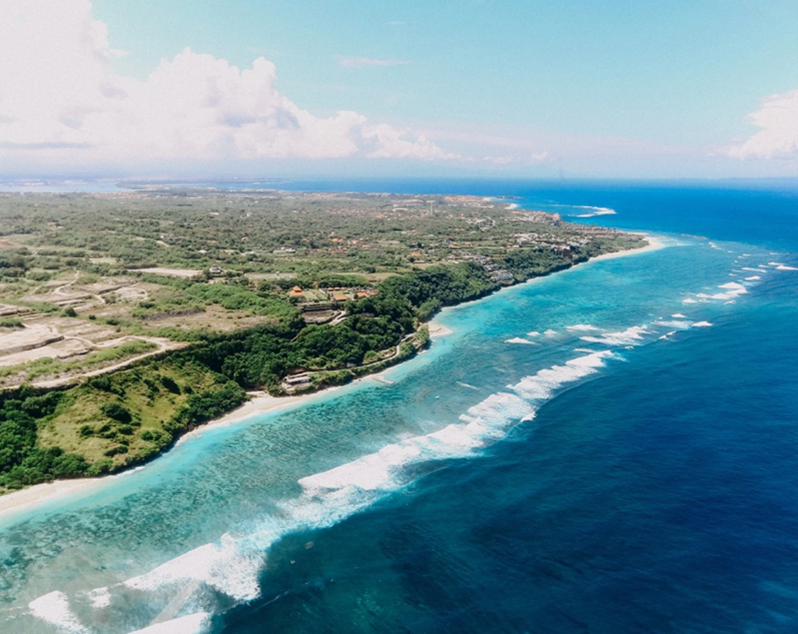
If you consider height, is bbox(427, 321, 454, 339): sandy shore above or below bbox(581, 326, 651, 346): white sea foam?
below

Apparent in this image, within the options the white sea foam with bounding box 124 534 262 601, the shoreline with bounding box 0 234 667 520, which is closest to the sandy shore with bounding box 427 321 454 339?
the shoreline with bounding box 0 234 667 520

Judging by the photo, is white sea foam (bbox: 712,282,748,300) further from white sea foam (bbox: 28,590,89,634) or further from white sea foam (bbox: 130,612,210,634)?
white sea foam (bbox: 28,590,89,634)

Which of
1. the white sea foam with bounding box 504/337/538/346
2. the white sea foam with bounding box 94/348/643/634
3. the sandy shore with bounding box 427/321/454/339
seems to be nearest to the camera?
the white sea foam with bounding box 94/348/643/634

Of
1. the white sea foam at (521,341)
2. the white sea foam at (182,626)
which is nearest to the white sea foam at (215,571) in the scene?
the white sea foam at (182,626)

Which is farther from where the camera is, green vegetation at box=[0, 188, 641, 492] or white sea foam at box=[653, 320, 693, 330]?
white sea foam at box=[653, 320, 693, 330]

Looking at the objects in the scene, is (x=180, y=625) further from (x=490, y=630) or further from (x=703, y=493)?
(x=703, y=493)

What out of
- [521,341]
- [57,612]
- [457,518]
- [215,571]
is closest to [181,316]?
[215,571]

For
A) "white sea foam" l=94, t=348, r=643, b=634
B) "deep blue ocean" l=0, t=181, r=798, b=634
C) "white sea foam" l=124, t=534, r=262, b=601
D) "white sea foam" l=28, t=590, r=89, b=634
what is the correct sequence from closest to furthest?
"white sea foam" l=28, t=590, r=89, b=634
"deep blue ocean" l=0, t=181, r=798, b=634
"white sea foam" l=124, t=534, r=262, b=601
"white sea foam" l=94, t=348, r=643, b=634

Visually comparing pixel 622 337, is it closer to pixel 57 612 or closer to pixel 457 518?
pixel 457 518
